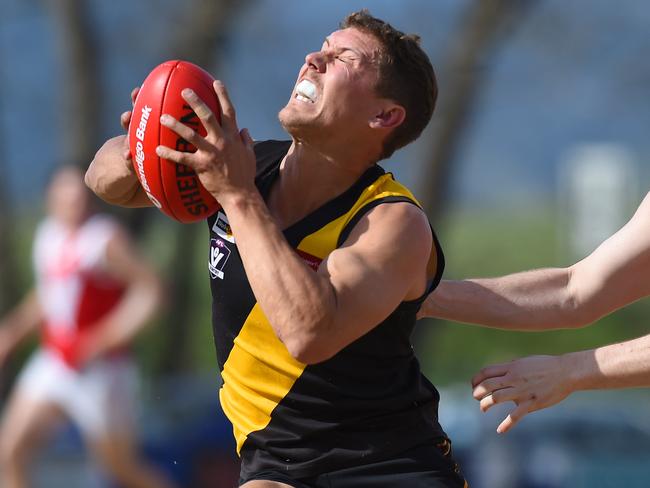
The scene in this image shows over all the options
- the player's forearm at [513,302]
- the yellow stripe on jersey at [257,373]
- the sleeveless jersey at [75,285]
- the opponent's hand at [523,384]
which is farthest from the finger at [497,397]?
the sleeveless jersey at [75,285]

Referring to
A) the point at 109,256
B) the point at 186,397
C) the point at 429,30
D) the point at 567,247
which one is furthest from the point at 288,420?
the point at 567,247

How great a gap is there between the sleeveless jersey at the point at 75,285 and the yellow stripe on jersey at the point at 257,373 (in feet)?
15.5

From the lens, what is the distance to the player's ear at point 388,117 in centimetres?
410

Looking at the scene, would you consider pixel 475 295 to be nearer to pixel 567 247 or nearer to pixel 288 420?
pixel 288 420

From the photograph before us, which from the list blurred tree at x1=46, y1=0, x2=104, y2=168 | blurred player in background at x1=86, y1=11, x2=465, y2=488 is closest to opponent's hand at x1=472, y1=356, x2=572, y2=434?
blurred player in background at x1=86, y1=11, x2=465, y2=488

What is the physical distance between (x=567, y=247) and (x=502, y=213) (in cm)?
122

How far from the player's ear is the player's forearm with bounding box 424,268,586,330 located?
0.67 metres

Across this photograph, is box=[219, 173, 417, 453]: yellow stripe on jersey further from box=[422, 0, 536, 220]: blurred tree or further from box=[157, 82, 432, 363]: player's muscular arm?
box=[422, 0, 536, 220]: blurred tree

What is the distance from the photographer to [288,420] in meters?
4.01

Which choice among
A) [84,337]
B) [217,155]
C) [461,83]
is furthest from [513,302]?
[461,83]

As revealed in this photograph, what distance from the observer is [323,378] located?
3955 millimetres

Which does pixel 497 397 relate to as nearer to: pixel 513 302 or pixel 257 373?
pixel 513 302

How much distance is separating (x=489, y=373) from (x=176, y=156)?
1.27m

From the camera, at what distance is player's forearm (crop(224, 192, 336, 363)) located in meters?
3.52
